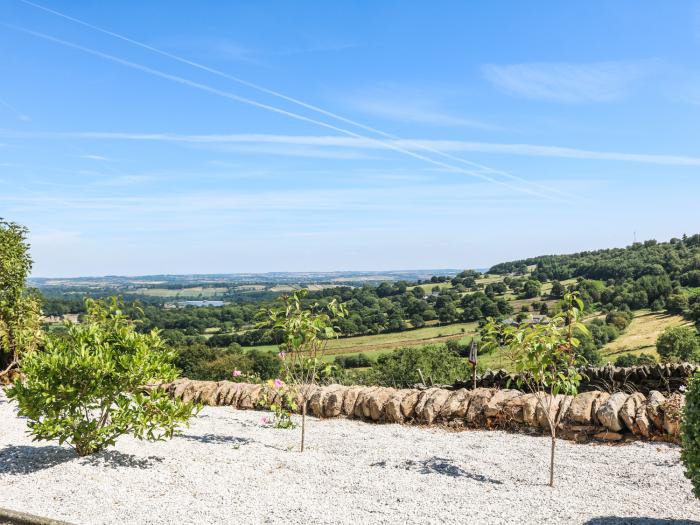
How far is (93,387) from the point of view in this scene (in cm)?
652

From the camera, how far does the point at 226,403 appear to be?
10.8 m

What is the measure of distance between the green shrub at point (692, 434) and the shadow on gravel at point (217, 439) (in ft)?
18.0

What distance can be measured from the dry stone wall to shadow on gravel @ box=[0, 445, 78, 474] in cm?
342

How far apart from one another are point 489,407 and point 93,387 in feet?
18.7

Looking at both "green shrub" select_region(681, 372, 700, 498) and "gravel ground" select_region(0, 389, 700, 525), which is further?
"gravel ground" select_region(0, 389, 700, 525)

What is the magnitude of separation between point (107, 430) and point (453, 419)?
5157 millimetres

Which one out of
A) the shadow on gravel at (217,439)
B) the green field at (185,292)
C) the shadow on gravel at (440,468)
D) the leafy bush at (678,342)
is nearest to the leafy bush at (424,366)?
the leafy bush at (678,342)

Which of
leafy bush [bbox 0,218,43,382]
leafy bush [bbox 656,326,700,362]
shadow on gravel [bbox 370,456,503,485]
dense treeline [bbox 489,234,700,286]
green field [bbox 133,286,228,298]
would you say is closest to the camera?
shadow on gravel [bbox 370,456,503,485]

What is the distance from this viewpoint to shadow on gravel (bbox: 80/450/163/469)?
6535 millimetres

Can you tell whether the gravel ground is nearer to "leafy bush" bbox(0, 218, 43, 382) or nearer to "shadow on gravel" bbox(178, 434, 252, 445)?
"shadow on gravel" bbox(178, 434, 252, 445)

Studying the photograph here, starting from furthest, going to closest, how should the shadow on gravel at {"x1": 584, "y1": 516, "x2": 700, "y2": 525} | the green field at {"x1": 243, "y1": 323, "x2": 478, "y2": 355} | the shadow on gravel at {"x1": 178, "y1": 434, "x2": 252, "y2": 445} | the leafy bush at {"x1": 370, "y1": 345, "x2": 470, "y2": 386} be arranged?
the green field at {"x1": 243, "y1": 323, "x2": 478, "y2": 355}
the leafy bush at {"x1": 370, "y1": 345, "x2": 470, "y2": 386}
the shadow on gravel at {"x1": 178, "y1": 434, "x2": 252, "y2": 445}
the shadow on gravel at {"x1": 584, "y1": 516, "x2": 700, "y2": 525}

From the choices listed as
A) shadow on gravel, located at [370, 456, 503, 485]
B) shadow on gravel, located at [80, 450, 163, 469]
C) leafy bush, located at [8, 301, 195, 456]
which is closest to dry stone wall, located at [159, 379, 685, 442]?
shadow on gravel, located at [370, 456, 503, 485]

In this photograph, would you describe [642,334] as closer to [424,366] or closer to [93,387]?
[424,366]

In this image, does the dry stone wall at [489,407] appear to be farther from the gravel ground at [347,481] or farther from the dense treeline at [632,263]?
the dense treeline at [632,263]
